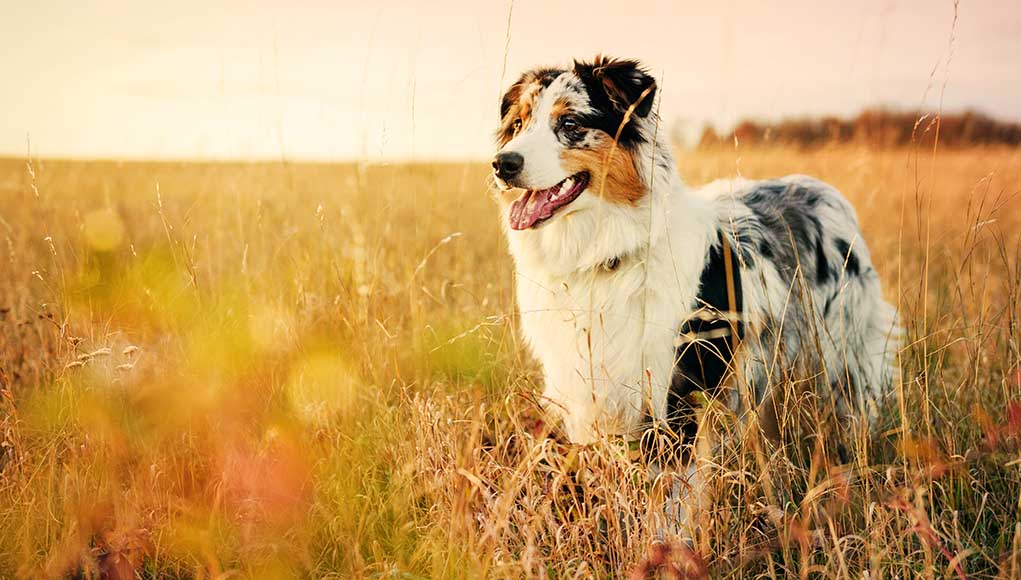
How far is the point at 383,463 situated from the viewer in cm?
285

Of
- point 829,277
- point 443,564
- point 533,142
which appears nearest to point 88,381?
point 443,564

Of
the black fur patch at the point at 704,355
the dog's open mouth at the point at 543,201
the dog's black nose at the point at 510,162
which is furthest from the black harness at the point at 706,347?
the dog's black nose at the point at 510,162

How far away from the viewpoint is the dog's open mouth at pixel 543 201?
115 inches

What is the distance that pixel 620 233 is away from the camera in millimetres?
2932

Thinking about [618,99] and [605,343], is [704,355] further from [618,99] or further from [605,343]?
[618,99]

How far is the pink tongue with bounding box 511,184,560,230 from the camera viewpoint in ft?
9.54

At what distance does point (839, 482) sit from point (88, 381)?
300cm

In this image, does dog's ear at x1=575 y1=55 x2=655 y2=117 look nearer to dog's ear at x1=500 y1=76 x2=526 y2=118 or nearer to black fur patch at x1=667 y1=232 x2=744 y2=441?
dog's ear at x1=500 y1=76 x2=526 y2=118

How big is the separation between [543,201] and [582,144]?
30 cm

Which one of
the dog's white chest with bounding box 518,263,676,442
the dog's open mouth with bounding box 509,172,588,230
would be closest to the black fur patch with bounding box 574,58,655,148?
the dog's open mouth with bounding box 509,172,588,230

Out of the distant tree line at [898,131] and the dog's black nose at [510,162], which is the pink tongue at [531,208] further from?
the distant tree line at [898,131]

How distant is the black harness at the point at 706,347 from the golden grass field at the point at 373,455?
0.24 m

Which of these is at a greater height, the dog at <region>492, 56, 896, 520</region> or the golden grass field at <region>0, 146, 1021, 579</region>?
the dog at <region>492, 56, 896, 520</region>

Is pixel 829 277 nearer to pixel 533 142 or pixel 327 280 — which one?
pixel 533 142
